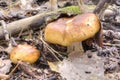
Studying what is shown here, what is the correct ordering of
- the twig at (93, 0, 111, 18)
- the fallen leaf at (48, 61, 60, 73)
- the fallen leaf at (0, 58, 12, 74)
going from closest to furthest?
the fallen leaf at (48, 61, 60, 73)
the fallen leaf at (0, 58, 12, 74)
the twig at (93, 0, 111, 18)

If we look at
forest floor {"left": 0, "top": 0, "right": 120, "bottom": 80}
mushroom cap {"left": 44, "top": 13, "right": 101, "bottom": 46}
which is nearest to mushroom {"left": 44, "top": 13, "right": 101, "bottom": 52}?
mushroom cap {"left": 44, "top": 13, "right": 101, "bottom": 46}

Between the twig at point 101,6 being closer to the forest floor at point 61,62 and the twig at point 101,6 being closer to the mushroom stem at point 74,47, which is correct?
the forest floor at point 61,62

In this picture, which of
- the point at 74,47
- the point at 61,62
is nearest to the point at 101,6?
the point at 74,47

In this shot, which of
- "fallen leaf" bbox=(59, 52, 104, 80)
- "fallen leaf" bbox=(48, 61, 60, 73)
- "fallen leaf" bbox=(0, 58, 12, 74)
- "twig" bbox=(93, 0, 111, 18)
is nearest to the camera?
"fallen leaf" bbox=(59, 52, 104, 80)

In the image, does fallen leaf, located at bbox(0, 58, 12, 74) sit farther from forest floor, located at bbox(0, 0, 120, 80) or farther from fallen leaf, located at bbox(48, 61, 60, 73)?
fallen leaf, located at bbox(48, 61, 60, 73)

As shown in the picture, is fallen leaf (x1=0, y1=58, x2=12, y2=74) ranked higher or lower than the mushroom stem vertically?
lower

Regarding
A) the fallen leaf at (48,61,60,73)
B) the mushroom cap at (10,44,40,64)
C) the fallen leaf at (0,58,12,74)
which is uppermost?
the mushroom cap at (10,44,40,64)

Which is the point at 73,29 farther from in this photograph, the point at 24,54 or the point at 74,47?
the point at 24,54

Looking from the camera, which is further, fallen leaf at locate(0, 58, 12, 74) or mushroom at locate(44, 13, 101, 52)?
fallen leaf at locate(0, 58, 12, 74)

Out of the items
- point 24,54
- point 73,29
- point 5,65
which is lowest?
point 5,65
